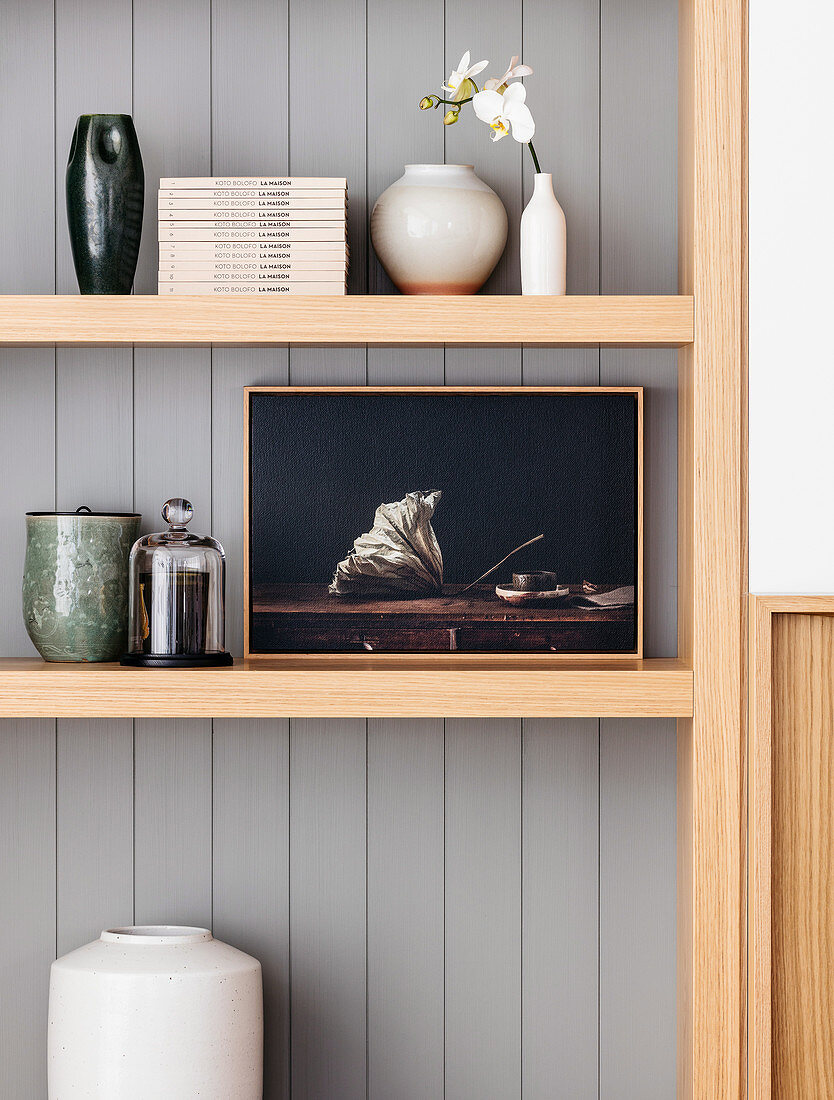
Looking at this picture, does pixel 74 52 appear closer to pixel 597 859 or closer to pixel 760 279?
pixel 760 279

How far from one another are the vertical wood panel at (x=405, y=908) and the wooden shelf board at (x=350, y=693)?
0.23 m

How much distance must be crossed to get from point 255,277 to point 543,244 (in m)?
0.39

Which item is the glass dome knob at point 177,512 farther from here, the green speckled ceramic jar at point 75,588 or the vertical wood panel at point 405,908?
the vertical wood panel at point 405,908

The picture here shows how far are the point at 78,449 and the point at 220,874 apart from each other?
2.18 ft


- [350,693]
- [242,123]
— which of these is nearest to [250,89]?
[242,123]

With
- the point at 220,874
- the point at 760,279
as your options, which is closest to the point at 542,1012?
the point at 220,874

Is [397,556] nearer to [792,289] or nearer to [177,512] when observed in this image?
[177,512]

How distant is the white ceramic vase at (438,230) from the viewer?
4.63 ft

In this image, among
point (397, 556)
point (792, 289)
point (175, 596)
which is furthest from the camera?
point (397, 556)

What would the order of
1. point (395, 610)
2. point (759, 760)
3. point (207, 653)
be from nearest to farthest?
point (759, 760) < point (207, 653) < point (395, 610)

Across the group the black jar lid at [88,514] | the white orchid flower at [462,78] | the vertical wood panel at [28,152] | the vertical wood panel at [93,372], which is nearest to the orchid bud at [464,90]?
the white orchid flower at [462,78]

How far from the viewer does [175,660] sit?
1.37m

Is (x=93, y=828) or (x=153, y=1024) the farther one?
(x=93, y=828)

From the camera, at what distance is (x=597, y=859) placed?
1.55m
